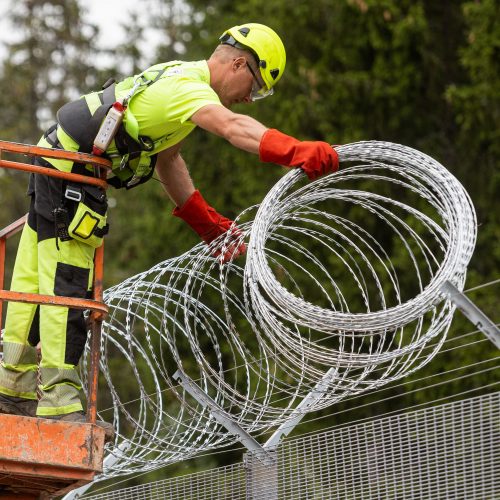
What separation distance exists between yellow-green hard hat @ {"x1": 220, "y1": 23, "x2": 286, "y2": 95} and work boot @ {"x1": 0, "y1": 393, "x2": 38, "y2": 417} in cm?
214

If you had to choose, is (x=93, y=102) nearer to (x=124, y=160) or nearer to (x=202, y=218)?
(x=124, y=160)

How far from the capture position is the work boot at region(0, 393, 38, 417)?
6.91 metres

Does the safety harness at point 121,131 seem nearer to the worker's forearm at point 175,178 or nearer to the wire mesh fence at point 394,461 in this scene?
the worker's forearm at point 175,178

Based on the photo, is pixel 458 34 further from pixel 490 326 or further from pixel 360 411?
pixel 490 326

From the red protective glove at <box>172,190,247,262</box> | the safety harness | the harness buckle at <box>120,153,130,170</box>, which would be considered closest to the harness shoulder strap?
the safety harness

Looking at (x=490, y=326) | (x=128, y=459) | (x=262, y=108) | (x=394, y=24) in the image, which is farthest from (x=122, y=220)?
(x=490, y=326)

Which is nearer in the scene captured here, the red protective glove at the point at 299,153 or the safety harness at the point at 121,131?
the red protective glove at the point at 299,153

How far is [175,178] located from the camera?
777 cm

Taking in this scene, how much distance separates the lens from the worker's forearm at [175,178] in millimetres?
7766

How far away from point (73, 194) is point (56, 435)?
1.20 m

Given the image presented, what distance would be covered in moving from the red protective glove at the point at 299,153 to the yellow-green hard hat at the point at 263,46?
856mm

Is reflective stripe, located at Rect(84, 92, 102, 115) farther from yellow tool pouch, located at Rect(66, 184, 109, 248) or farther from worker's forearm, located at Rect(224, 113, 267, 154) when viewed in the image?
worker's forearm, located at Rect(224, 113, 267, 154)

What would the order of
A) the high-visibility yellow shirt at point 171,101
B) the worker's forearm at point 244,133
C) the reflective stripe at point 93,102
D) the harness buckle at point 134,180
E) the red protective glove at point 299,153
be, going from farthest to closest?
the harness buckle at point 134,180 → the reflective stripe at point 93,102 → the high-visibility yellow shirt at point 171,101 → the worker's forearm at point 244,133 → the red protective glove at point 299,153

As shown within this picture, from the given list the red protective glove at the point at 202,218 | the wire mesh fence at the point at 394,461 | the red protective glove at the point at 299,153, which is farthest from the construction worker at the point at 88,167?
the wire mesh fence at the point at 394,461
